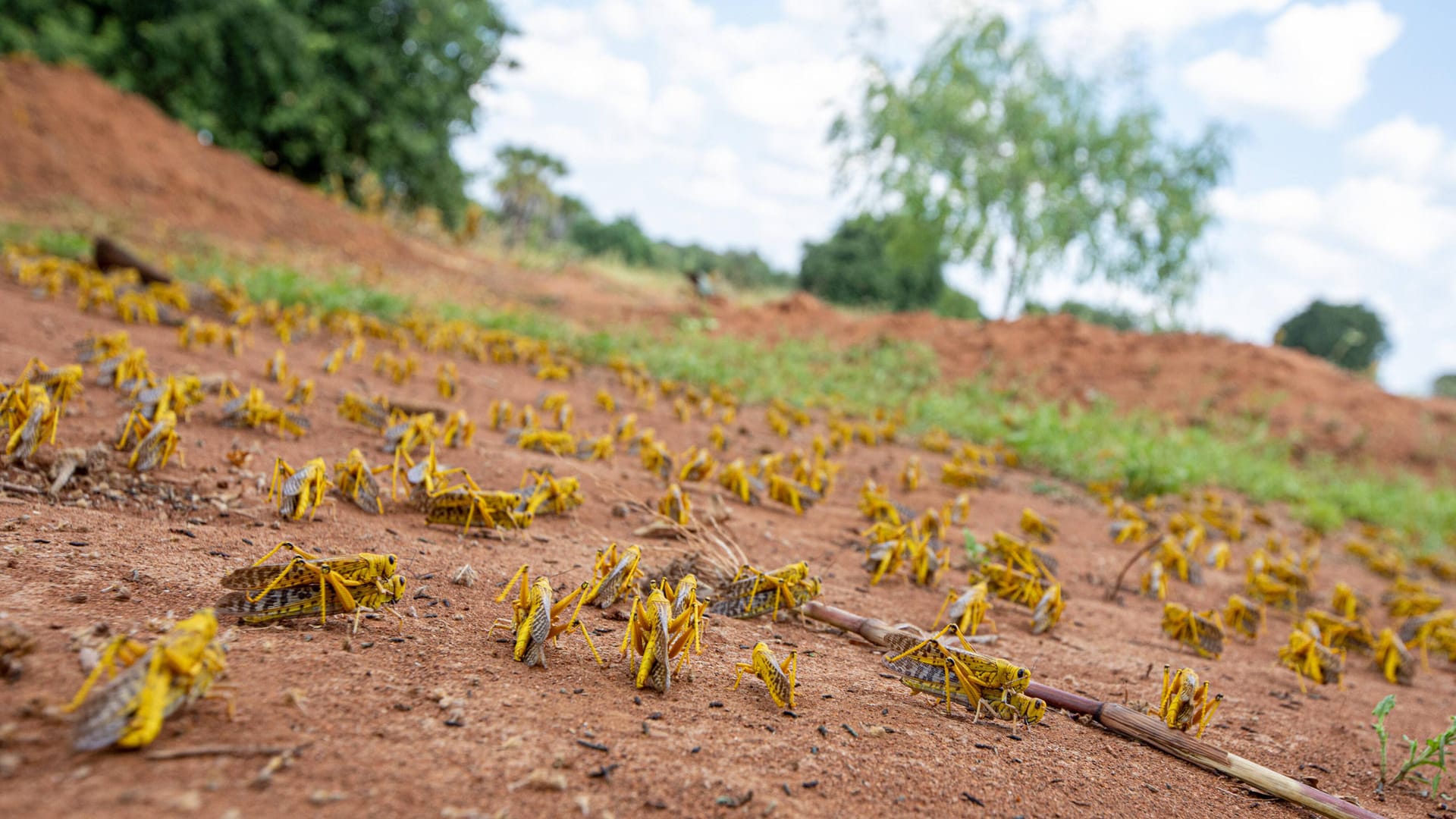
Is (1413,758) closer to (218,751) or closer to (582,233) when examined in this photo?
(218,751)

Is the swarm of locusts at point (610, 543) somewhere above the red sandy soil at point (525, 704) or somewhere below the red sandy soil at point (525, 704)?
above

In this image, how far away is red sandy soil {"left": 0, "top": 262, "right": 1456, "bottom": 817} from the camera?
1218mm

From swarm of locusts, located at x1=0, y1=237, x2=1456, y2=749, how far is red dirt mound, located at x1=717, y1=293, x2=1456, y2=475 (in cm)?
535

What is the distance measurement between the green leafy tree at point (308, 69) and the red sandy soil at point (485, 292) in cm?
122

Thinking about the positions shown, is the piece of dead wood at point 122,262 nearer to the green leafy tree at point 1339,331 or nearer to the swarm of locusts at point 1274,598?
the swarm of locusts at point 1274,598

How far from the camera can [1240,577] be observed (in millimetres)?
4773

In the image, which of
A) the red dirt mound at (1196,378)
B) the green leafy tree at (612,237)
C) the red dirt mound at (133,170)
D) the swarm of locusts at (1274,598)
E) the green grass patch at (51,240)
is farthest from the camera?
the green leafy tree at (612,237)

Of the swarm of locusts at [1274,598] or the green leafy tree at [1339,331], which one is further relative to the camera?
the green leafy tree at [1339,331]

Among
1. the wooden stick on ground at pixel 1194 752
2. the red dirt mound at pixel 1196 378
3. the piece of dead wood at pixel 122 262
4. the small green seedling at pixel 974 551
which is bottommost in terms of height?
the wooden stick on ground at pixel 1194 752

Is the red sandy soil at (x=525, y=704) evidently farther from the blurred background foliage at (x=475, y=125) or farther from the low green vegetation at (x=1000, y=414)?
the blurred background foliage at (x=475, y=125)

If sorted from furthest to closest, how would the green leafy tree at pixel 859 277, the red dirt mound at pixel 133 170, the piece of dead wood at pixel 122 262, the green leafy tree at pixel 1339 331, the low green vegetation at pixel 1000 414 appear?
the green leafy tree at pixel 859 277 < the green leafy tree at pixel 1339 331 < the red dirt mound at pixel 133 170 < the low green vegetation at pixel 1000 414 < the piece of dead wood at pixel 122 262

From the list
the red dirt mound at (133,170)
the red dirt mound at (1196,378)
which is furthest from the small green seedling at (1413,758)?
the red dirt mound at (133,170)

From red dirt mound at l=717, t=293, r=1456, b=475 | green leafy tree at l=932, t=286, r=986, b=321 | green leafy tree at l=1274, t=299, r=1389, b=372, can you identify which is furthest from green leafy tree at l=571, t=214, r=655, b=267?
red dirt mound at l=717, t=293, r=1456, b=475

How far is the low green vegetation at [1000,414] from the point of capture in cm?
778
